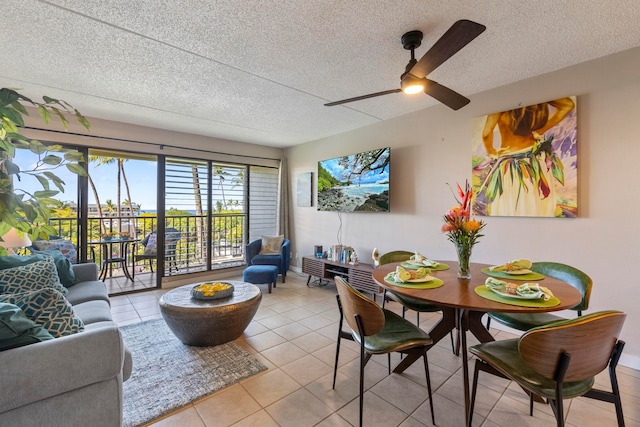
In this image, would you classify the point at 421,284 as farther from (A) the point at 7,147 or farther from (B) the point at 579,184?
(A) the point at 7,147

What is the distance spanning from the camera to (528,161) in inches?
108

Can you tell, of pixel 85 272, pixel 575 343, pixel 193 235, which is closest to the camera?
pixel 575 343

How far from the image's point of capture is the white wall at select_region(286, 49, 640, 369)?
229 centimetres

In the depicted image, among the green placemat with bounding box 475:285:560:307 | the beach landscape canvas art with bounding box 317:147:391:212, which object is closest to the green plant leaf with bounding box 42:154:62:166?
the green placemat with bounding box 475:285:560:307

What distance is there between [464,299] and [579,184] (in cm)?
188

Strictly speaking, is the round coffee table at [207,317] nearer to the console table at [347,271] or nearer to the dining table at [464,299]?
the dining table at [464,299]

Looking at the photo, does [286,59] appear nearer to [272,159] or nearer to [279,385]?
[279,385]

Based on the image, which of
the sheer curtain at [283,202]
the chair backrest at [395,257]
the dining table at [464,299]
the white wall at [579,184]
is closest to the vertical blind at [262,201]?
the sheer curtain at [283,202]

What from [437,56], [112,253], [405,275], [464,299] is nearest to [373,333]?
[405,275]

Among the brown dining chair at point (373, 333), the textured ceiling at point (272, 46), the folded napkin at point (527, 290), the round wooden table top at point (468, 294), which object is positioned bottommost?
the brown dining chair at point (373, 333)

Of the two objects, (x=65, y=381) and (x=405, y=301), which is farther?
(x=405, y=301)

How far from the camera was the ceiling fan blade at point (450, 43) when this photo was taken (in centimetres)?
150

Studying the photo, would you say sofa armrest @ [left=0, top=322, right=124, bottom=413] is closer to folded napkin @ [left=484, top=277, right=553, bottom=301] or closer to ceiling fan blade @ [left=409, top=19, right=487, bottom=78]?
folded napkin @ [left=484, top=277, right=553, bottom=301]

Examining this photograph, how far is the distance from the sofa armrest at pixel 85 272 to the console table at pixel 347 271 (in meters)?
2.78
